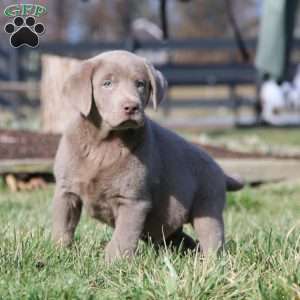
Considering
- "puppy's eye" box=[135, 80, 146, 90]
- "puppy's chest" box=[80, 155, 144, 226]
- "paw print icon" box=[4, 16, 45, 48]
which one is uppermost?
"paw print icon" box=[4, 16, 45, 48]

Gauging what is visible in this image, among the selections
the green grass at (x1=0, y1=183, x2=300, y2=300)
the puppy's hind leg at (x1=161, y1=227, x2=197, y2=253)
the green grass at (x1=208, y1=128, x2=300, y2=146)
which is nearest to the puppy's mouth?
the green grass at (x1=0, y1=183, x2=300, y2=300)

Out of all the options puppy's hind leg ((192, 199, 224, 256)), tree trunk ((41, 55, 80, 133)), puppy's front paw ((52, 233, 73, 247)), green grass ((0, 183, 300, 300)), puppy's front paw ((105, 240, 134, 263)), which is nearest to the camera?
green grass ((0, 183, 300, 300))

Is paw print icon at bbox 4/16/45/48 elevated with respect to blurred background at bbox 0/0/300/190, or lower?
elevated

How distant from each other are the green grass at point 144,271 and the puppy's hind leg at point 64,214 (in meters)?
0.06

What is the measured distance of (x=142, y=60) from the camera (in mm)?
3398

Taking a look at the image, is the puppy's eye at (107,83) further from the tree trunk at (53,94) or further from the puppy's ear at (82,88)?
the tree trunk at (53,94)

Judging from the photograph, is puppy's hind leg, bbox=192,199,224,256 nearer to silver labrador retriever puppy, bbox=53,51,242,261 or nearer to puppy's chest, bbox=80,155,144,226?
silver labrador retriever puppy, bbox=53,51,242,261

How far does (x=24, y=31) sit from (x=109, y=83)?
0.43 metres

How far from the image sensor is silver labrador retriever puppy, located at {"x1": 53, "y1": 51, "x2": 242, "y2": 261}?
326 centimetres

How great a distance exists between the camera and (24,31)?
3.38 metres

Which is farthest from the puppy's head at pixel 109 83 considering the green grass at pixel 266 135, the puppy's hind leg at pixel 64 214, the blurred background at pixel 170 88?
the green grass at pixel 266 135

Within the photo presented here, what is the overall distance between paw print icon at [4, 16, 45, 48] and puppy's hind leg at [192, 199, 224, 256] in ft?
3.31

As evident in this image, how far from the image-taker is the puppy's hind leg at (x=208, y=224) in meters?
3.51

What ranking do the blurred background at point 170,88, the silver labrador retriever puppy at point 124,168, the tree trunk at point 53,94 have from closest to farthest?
the silver labrador retriever puppy at point 124,168 → the blurred background at point 170,88 → the tree trunk at point 53,94
